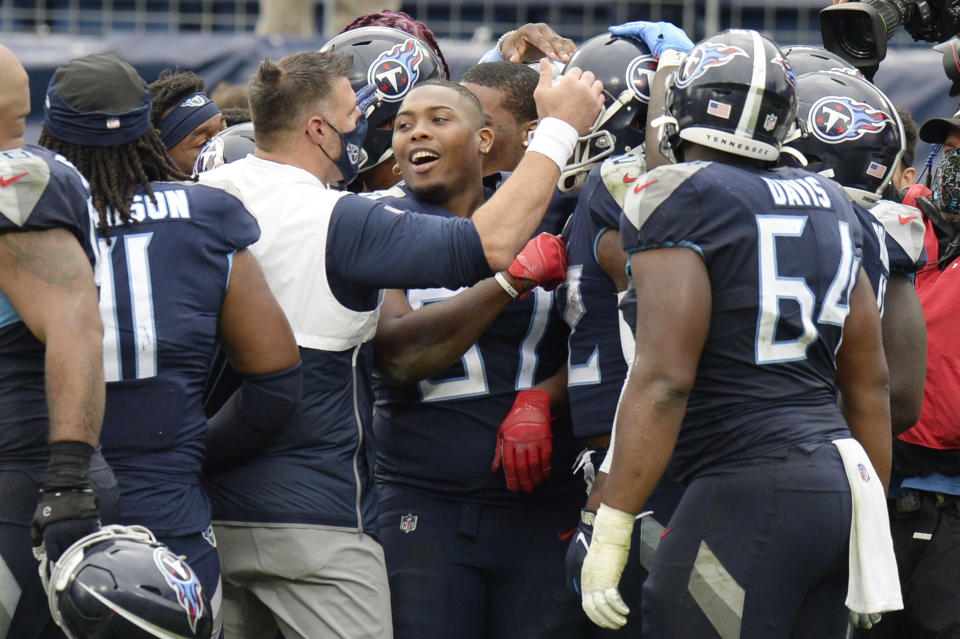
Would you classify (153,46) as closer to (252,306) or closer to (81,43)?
(81,43)

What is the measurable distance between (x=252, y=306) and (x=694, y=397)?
115 centimetres

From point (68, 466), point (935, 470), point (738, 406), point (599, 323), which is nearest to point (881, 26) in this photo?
point (935, 470)

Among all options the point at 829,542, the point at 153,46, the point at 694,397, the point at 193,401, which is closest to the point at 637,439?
the point at 694,397

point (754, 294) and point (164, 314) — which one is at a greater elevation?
point (754, 294)

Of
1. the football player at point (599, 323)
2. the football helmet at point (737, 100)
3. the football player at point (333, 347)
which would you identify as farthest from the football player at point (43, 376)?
the football helmet at point (737, 100)

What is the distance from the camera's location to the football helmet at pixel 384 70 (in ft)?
15.7

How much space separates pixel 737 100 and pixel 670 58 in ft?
2.46

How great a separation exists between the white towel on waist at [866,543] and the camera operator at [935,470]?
1.50 meters

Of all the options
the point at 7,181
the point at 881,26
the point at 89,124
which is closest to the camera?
the point at 7,181

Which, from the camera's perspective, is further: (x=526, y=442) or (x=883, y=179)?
(x=883, y=179)

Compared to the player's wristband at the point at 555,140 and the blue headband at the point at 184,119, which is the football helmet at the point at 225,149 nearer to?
the blue headband at the point at 184,119

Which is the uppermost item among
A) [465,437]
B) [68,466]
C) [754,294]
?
[754,294]

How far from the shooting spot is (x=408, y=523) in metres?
3.96

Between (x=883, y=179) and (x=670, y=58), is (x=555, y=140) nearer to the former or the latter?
(x=670, y=58)
